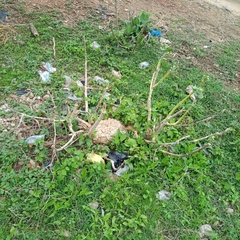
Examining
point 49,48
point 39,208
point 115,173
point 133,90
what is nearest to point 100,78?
point 133,90

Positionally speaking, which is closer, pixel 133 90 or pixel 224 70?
pixel 133 90

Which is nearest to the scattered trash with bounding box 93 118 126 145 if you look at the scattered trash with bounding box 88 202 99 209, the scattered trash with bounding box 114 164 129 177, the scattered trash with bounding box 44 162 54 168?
the scattered trash with bounding box 114 164 129 177

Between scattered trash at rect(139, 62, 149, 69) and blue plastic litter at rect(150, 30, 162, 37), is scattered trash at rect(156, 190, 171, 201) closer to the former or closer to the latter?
scattered trash at rect(139, 62, 149, 69)

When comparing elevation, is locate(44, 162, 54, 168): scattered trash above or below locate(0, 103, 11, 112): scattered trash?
above

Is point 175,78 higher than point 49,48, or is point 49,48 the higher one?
point 175,78

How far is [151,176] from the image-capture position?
232 centimetres

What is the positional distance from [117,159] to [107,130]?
0.24m

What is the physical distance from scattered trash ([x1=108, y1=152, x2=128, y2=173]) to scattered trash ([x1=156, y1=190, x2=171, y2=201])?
330mm

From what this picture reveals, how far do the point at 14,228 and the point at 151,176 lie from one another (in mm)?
978

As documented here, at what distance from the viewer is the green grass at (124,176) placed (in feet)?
6.53

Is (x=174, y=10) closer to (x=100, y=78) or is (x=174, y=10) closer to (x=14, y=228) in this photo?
(x=100, y=78)

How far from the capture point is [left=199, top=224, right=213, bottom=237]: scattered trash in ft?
7.00

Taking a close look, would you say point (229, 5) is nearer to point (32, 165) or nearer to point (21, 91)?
point (21, 91)

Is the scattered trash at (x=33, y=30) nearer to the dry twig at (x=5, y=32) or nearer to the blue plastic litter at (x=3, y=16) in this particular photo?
the dry twig at (x=5, y=32)
